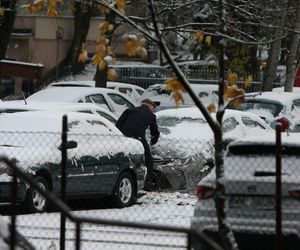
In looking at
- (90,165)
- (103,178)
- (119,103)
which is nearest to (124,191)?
(103,178)

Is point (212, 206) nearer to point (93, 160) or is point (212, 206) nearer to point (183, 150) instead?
point (93, 160)

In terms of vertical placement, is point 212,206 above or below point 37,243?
above

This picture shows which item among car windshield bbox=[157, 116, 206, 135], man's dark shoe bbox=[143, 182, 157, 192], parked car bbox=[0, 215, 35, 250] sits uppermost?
parked car bbox=[0, 215, 35, 250]

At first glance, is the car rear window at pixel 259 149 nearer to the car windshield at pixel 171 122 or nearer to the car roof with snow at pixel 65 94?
the car windshield at pixel 171 122

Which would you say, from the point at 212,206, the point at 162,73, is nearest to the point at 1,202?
the point at 212,206

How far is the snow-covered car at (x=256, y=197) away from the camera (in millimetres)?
9219

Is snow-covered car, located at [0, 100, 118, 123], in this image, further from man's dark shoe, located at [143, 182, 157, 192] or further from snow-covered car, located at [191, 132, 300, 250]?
snow-covered car, located at [191, 132, 300, 250]

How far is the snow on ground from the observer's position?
10.1 m

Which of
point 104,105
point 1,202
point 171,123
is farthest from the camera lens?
point 104,105

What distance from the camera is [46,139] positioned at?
13.6 metres

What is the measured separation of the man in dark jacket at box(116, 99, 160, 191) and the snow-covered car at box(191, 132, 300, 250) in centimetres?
604

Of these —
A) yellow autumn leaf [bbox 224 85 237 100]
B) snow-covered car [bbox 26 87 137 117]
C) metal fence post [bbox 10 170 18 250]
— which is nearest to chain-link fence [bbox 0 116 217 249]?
yellow autumn leaf [bbox 224 85 237 100]

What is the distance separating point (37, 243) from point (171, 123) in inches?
297

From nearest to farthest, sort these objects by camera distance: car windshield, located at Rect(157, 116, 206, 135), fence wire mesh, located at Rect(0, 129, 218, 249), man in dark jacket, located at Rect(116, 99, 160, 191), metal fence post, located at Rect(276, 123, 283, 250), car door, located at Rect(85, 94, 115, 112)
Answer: metal fence post, located at Rect(276, 123, 283, 250)
fence wire mesh, located at Rect(0, 129, 218, 249)
man in dark jacket, located at Rect(116, 99, 160, 191)
car windshield, located at Rect(157, 116, 206, 135)
car door, located at Rect(85, 94, 115, 112)
